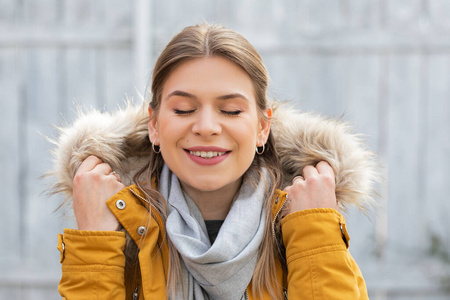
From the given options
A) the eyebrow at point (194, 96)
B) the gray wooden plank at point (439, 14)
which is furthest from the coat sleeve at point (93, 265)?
the gray wooden plank at point (439, 14)

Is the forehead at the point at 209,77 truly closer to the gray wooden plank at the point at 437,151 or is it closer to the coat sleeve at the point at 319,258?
the coat sleeve at the point at 319,258

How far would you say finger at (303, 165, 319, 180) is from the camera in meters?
2.05

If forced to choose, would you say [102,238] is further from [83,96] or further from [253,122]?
[83,96]

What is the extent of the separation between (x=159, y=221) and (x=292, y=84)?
97.1 inches

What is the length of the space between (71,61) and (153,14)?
0.75m

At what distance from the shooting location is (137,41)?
13.5 feet

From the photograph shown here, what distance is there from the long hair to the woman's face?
32 millimetres

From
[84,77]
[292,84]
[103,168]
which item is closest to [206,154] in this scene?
[103,168]

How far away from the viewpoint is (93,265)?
6.02 ft

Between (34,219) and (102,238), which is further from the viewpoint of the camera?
(34,219)

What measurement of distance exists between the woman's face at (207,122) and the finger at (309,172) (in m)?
0.26

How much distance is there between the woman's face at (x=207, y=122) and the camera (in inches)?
73.8

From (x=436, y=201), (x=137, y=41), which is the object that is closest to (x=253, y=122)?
(x=137, y=41)

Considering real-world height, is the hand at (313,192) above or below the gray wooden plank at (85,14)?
below
